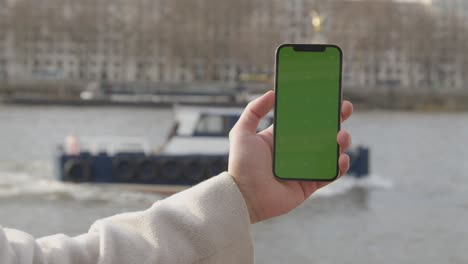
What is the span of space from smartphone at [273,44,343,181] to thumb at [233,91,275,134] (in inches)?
0.6

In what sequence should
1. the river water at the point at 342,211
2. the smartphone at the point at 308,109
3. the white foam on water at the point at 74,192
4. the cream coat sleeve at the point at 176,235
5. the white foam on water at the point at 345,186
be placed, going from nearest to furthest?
the cream coat sleeve at the point at 176,235
the smartphone at the point at 308,109
the river water at the point at 342,211
the white foam on water at the point at 74,192
the white foam on water at the point at 345,186

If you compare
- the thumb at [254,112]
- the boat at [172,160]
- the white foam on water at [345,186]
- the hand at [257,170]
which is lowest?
the white foam on water at [345,186]

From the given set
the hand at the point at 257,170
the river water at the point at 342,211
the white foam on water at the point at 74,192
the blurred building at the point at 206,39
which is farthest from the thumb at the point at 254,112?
the blurred building at the point at 206,39

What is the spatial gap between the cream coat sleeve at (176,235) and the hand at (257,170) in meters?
0.03

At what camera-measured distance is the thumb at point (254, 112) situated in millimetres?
1328

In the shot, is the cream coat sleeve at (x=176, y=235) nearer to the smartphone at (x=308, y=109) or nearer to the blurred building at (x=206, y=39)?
the smartphone at (x=308, y=109)

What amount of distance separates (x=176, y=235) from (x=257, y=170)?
0.14m

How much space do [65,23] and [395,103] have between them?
2241 centimetres

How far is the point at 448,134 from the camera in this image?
32156 mm

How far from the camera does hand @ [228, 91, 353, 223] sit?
1325 millimetres

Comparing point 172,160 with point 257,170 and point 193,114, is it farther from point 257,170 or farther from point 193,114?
point 257,170

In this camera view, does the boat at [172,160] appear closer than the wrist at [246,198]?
No

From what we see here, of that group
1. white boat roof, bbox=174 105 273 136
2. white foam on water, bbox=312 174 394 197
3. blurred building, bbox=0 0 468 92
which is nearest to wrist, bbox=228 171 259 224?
white boat roof, bbox=174 105 273 136

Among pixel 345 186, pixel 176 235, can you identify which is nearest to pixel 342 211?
pixel 345 186
